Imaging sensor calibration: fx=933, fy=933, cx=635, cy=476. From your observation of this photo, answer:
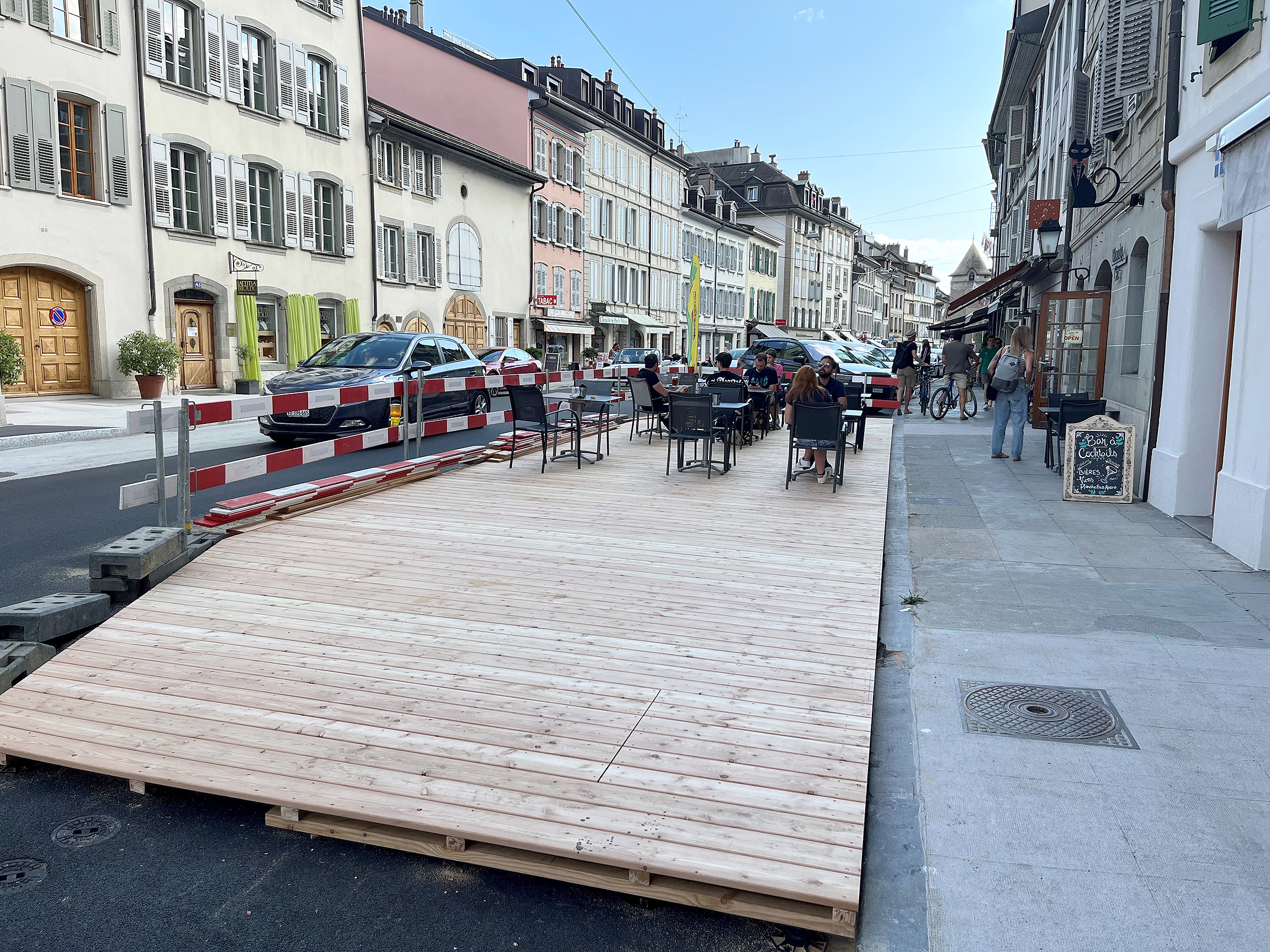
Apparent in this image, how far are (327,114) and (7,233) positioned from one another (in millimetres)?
10689

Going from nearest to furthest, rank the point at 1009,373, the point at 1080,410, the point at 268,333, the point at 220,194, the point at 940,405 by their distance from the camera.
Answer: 1. the point at 1080,410
2. the point at 1009,373
3. the point at 940,405
4. the point at 220,194
5. the point at 268,333

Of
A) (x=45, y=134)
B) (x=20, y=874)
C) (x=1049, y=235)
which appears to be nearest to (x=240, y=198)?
(x=45, y=134)

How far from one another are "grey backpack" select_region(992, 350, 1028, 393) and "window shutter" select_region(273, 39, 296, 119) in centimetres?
2019

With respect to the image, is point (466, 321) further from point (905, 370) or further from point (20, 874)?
point (20, 874)

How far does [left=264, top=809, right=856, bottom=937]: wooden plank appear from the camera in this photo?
9.08ft

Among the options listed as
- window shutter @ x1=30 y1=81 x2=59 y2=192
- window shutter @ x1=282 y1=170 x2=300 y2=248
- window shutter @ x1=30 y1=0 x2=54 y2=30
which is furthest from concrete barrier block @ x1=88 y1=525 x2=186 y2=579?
window shutter @ x1=282 y1=170 x2=300 y2=248

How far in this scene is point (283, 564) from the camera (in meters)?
6.20

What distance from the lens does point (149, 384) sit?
1998cm

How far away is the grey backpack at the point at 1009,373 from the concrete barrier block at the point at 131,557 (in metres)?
10.2

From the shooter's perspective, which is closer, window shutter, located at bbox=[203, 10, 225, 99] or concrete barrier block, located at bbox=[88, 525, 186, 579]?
concrete barrier block, located at bbox=[88, 525, 186, 579]

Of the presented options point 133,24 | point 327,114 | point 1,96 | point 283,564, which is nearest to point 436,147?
point 327,114

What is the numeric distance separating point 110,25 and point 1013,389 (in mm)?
19480

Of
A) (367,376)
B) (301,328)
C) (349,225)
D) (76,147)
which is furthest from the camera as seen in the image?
(349,225)

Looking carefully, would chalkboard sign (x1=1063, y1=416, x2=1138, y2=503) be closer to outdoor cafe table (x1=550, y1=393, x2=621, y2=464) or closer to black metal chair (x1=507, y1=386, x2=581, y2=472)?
outdoor cafe table (x1=550, y1=393, x2=621, y2=464)
